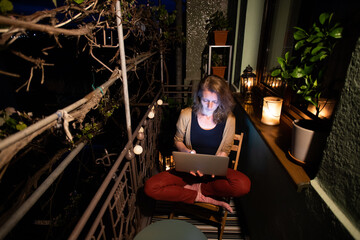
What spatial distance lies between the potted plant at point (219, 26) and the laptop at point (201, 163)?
3.11 metres

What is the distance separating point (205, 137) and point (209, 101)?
427mm

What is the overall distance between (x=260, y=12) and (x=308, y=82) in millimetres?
2288

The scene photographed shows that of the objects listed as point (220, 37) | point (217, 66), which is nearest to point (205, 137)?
point (217, 66)

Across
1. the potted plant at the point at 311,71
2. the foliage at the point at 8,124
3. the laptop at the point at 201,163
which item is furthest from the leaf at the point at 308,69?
the foliage at the point at 8,124

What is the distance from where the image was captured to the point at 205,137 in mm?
2189

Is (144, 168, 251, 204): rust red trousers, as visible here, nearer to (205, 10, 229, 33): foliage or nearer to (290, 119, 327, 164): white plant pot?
(290, 119, 327, 164): white plant pot

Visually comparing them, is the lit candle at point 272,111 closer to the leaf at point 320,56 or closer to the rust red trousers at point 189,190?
the rust red trousers at point 189,190

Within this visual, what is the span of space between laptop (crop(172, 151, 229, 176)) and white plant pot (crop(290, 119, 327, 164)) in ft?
1.73

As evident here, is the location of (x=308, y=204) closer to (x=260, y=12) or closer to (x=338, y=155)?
(x=338, y=155)

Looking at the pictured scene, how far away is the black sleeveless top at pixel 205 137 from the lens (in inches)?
85.1

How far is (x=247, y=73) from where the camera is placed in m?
2.73

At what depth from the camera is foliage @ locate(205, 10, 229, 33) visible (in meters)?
4.02

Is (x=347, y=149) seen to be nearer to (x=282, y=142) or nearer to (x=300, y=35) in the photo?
(x=300, y=35)

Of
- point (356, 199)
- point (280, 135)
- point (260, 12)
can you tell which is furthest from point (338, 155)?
point (260, 12)
